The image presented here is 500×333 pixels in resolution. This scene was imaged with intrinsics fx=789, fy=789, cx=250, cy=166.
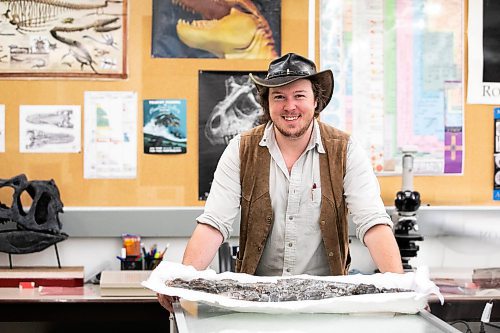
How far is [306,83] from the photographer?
2.82 meters

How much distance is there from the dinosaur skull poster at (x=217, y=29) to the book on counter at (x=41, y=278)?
113 centimetres

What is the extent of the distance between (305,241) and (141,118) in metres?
1.34

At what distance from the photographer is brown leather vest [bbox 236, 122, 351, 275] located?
9.34ft

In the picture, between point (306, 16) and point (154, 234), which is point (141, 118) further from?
point (306, 16)

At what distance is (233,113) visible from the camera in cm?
390

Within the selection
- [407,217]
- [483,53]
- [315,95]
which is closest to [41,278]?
[315,95]

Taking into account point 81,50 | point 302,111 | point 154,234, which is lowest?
point 154,234

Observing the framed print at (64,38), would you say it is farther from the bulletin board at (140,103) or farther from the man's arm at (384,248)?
the man's arm at (384,248)

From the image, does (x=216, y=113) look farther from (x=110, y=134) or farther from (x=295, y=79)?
(x=295, y=79)

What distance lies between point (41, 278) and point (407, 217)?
1.70m

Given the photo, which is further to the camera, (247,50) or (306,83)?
(247,50)

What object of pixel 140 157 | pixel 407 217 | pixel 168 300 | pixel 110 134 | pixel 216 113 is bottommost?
pixel 168 300

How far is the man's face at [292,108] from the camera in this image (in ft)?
9.13

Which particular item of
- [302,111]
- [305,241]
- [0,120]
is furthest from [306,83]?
[0,120]
